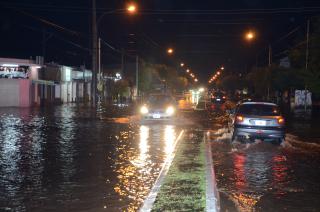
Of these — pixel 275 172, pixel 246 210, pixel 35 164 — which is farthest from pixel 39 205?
pixel 275 172

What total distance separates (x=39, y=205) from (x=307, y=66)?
2980cm

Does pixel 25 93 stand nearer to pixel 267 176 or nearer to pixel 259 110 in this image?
pixel 259 110

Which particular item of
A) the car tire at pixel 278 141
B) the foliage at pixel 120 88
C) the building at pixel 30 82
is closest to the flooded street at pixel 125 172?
the car tire at pixel 278 141

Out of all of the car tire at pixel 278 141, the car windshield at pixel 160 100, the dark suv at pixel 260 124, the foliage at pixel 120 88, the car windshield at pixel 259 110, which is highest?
the foliage at pixel 120 88

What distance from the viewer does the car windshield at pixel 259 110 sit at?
1758 cm

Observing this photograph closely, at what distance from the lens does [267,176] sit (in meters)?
11.3

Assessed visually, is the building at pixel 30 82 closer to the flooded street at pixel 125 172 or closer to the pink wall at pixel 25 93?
the pink wall at pixel 25 93

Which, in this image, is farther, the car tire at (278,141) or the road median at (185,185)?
the car tire at (278,141)

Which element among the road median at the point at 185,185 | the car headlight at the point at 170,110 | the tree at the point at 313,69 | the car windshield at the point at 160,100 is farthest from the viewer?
the tree at the point at 313,69

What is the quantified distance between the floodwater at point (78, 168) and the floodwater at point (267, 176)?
61.0 inches

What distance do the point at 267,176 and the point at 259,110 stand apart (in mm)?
6616

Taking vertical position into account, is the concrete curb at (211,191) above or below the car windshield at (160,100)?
below

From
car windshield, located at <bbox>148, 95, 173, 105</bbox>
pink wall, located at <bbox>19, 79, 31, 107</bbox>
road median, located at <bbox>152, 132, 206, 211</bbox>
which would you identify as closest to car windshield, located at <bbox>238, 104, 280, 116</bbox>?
road median, located at <bbox>152, 132, 206, 211</bbox>

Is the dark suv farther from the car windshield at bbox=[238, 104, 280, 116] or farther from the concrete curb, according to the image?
the concrete curb
